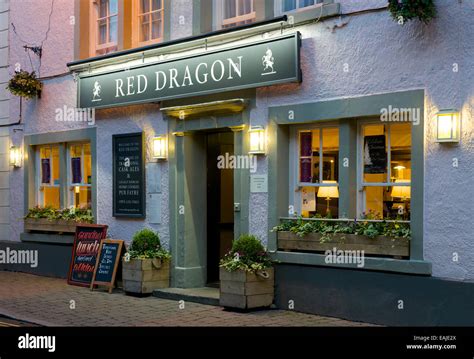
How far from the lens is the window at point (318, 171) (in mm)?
10016

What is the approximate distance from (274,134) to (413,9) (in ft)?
9.70

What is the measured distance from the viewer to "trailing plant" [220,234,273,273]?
997 centimetres

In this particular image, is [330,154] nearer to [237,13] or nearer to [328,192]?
[328,192]

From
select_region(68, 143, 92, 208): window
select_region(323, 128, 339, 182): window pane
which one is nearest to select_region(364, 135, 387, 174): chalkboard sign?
select_region(323, 128, 339, 182): window pane

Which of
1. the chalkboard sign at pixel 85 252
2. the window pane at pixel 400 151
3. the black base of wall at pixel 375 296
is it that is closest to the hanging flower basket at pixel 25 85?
the chalkboard sign at pixel 85 252

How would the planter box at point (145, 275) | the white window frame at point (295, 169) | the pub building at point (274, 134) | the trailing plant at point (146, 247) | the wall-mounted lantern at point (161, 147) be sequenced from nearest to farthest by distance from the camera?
the pub building at point (274, 134)
the white window frame at point (295, 169)
the planter box at point (145, 275)
the trailing plant at point (146, 247)
the wall-mounted lantern at point (161, 147)

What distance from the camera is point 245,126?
35.5ft

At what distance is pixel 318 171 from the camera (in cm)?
1022

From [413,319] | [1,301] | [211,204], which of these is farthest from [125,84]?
[413,319]

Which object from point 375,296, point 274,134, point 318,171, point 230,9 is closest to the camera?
point 375,296

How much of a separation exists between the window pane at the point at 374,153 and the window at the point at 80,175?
6.54 m

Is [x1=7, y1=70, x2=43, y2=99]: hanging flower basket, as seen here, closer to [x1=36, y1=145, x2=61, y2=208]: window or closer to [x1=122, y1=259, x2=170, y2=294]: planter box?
[x1=36, y1=145, x2=61, y2=208]: window

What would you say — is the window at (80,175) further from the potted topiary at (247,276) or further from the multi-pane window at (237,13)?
the potted topiary at (247,276)

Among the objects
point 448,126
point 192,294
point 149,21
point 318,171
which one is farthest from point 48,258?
point 448,126
